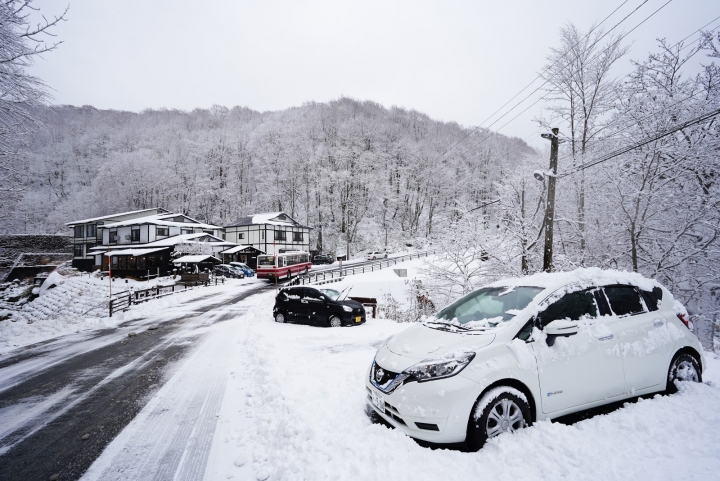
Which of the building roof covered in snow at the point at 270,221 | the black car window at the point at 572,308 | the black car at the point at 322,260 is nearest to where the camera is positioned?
the black car window at the point at 572,308

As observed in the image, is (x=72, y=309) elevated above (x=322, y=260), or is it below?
below

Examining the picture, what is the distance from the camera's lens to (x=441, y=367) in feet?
10.6

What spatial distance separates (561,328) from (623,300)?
1627 millimetres

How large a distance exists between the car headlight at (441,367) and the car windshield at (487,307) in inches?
27.6

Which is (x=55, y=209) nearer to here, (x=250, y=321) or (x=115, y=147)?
(x=115, y=147)

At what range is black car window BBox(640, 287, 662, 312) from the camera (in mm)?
4324

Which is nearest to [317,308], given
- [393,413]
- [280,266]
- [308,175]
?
[393,413]

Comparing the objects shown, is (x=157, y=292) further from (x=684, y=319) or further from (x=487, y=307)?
(x=684, y=319)

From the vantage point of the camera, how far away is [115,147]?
75188 millimetres

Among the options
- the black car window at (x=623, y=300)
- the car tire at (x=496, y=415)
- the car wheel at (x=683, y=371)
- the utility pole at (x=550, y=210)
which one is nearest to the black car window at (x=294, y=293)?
the utility pole at (x=550, y=210)

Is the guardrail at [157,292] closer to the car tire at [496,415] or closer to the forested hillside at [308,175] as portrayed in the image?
the car tire at [496,415]

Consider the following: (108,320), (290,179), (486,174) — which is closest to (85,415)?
(108,320)

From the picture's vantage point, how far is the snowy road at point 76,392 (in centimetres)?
371

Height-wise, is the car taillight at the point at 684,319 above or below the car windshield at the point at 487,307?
below
